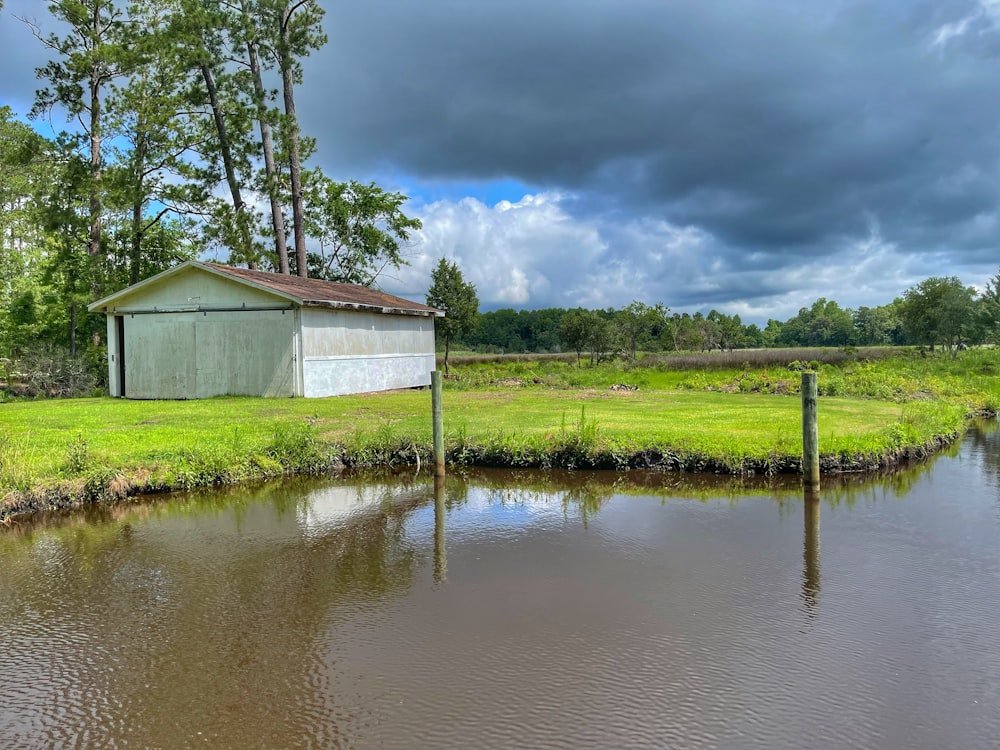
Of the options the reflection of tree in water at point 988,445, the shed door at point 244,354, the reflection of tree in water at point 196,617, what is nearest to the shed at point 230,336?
the shed door at point 244,354

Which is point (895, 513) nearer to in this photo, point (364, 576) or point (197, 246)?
point (364, 576)

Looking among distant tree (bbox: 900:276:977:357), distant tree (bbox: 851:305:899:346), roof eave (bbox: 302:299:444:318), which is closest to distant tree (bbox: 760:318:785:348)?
distant tree (bbox: 851:305:899:346)

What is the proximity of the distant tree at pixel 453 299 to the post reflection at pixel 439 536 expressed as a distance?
88.6ft

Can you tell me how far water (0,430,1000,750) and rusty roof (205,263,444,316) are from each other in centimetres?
1094

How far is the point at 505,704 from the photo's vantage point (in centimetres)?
451

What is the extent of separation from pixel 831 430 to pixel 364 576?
9.61 m

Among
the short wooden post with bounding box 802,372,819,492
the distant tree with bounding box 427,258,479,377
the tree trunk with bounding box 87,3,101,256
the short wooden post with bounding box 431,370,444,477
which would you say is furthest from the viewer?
the distant tree with bounding box 427,258,479,377

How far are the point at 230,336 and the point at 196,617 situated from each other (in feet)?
51.2

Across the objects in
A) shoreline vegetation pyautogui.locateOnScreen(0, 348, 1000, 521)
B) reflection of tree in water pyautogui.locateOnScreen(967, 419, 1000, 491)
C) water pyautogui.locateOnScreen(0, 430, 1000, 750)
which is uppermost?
shoreline vegetation pyautogui.locateOnScreen(0, 348, 1000, 521)

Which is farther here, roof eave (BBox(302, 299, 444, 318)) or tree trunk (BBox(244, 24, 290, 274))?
tree trunk (BBox(244, 24, 290, 274))

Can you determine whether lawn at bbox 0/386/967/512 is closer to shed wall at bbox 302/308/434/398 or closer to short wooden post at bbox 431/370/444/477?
short wooden post at bbox 431/370/444/477

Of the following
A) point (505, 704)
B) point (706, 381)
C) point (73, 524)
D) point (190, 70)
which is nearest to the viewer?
point (505, 704)

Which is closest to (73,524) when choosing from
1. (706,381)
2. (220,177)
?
(706,381)

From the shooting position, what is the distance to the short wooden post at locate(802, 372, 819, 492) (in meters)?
10.0
